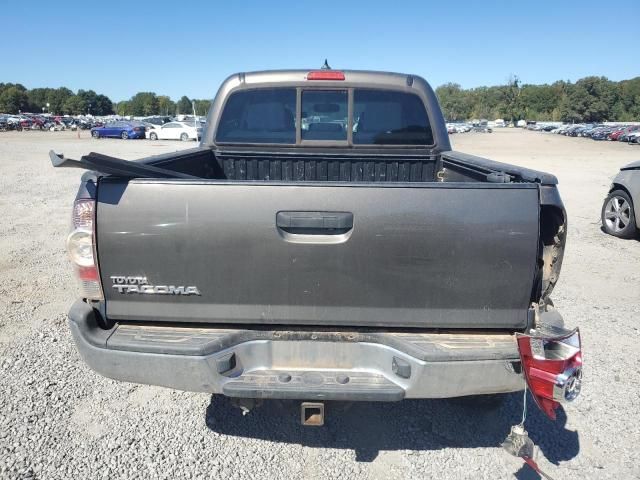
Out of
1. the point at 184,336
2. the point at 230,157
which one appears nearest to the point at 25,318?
the point at 230,157

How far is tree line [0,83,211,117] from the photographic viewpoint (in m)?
128

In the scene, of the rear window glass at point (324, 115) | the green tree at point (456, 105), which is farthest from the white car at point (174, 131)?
the green tree at point (456, 105)

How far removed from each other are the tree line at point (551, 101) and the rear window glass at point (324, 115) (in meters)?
114

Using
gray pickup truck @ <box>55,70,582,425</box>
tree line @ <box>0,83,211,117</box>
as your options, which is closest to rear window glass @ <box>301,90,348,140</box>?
gray pickup truck @ <box>55,70,582,425</box>

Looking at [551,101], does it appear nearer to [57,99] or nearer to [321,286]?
[57,99]

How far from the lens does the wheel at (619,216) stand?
7.92 metres

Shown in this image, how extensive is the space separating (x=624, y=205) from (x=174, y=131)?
3737 cm

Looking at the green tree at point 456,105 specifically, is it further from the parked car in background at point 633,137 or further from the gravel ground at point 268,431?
the gravel ground at point 268,431

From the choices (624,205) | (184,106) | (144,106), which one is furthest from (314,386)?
(144,106)

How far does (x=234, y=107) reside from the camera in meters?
4.42

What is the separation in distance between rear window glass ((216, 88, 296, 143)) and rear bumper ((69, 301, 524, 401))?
7.78ft

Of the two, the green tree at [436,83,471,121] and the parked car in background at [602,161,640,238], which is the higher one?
the green tree at [436,83,471,121]

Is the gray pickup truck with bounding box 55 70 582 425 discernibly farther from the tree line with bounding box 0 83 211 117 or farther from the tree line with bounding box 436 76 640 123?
the tree line with bounding box 0 83 211 117

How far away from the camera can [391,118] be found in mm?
4367
